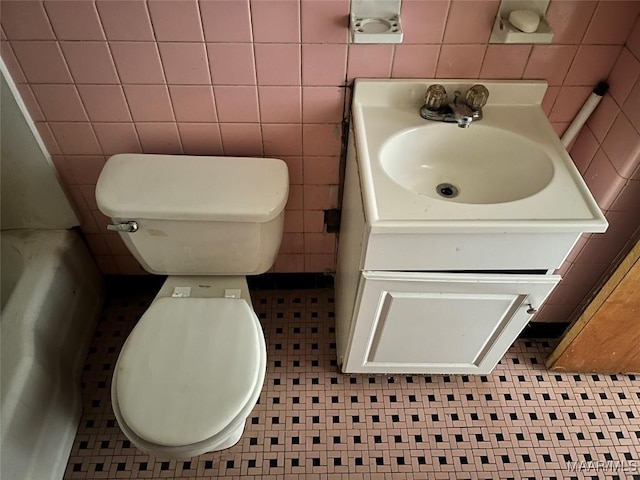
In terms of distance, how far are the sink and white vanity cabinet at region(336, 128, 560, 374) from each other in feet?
0.28

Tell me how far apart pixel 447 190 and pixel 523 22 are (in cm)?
41

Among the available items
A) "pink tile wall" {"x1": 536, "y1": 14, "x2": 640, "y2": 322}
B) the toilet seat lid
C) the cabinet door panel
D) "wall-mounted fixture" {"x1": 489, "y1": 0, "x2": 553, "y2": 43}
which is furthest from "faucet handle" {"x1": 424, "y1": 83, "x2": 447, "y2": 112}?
the toilet seat lid

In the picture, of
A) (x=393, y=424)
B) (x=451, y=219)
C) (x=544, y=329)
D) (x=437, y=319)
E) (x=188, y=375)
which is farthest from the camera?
(x=544, y=329)

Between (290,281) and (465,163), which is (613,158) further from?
(290,281)

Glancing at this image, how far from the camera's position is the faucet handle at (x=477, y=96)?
1.17 metres

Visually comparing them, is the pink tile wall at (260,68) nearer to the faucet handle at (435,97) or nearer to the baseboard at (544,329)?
the faucet handle at (435,97)

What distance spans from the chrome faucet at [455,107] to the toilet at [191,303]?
Answer: 0.41 metres

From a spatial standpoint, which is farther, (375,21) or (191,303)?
(191,303)

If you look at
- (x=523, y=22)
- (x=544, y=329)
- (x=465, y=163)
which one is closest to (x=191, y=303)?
(x=465, y=163)

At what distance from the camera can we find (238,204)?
1.17 meters

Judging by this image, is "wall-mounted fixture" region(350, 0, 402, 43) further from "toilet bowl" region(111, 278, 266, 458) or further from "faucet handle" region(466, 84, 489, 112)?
"toilet bowl" region(111, 278, 266, 458)

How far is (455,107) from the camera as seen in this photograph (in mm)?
1185

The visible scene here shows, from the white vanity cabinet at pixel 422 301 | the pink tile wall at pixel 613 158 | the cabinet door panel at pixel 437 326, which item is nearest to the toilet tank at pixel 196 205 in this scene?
the white vanity cabinet at pixel 422 301

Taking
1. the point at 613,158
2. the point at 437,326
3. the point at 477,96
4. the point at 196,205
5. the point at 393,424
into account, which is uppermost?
the point at 477,96
